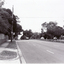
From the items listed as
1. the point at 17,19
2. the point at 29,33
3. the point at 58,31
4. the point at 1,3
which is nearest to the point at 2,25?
the point at 1,3

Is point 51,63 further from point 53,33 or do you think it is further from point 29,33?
point 29,33

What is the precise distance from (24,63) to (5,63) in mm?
1237

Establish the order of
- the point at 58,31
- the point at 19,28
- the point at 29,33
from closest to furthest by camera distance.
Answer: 1. the point at 19,28
2. the point at 58,31
3. the point at 29,33

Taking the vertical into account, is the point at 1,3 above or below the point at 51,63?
above

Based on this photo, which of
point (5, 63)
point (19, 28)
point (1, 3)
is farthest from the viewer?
point (19, 28)

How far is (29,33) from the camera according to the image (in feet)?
511

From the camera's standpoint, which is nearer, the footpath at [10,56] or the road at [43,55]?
the footpath at [10,56]

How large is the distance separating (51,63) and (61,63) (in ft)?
2.07

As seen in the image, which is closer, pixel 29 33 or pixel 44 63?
pixel 44 63

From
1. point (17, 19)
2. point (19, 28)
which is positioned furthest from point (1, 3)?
point (19, 28)

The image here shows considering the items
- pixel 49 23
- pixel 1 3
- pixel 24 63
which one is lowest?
pixel 24 63

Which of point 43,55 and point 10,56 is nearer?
point 10,56

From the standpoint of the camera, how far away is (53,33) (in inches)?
3529

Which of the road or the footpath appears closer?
the footpath
